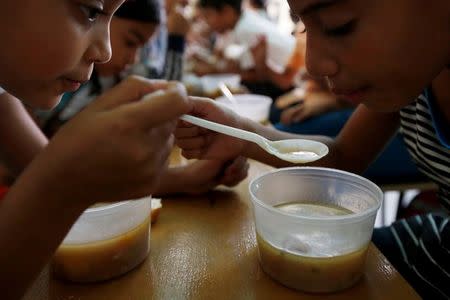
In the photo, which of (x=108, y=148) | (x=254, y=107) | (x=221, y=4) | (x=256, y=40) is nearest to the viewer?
(x=108, y=148)

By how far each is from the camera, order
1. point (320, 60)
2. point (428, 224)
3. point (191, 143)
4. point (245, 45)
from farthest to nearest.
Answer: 1. point (245, 45)
2. point (428, 224)
3. point (191, 143)
4. point (320, 60)

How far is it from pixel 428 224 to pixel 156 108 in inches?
33.9

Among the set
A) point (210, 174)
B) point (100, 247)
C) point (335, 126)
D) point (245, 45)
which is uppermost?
point (100, 247)

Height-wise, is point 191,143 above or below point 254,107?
above

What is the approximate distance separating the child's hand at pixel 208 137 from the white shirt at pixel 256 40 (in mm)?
2202

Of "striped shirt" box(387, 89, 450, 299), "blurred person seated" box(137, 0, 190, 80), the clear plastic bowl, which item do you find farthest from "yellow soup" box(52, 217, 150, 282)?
"blurred person seated" box(137, 0, 190, 80)

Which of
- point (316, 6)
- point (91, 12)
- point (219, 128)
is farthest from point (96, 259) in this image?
point (316, 6)

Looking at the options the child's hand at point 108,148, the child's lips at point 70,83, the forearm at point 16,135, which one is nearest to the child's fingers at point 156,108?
the child's hand at point 108,148

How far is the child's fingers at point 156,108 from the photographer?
48cm

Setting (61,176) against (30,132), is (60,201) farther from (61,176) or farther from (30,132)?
(30,132)

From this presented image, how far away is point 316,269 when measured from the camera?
0.62 metres

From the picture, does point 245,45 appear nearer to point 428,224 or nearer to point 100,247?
point 428,224

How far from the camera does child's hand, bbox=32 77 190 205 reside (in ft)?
1.57

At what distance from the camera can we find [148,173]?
1.71 ft
